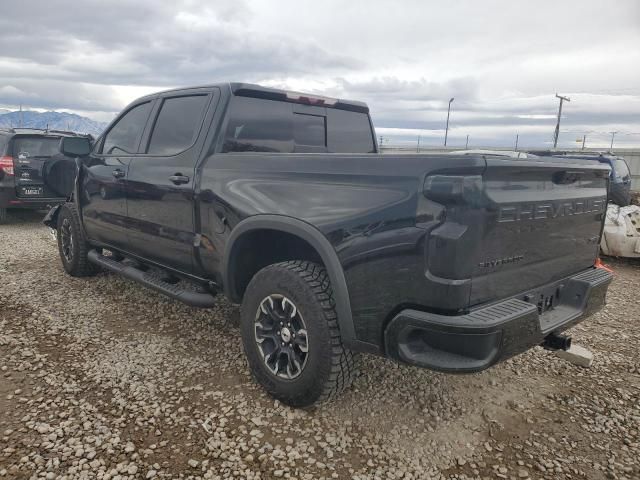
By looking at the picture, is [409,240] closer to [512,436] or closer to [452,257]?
[452,257]

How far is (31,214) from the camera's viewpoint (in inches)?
398

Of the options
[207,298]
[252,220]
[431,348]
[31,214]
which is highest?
[252,220]

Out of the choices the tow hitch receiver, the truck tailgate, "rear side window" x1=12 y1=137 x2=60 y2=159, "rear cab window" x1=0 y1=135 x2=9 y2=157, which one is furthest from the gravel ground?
"rear cab window" x1=0 y1=135 x2=9 y2=157

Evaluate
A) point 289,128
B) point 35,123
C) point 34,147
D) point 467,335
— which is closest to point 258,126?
point 289,128

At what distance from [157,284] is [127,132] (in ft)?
5.10

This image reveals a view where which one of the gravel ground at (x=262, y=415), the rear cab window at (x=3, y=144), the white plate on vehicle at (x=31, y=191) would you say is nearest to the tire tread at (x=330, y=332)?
the gravel ground at (x=262, y=415)

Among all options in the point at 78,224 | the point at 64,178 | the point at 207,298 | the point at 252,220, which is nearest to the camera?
the point at 252,220

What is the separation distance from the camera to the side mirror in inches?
187

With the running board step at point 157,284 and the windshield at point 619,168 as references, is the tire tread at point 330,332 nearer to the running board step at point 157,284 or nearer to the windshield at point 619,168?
the running board step at point 157,284

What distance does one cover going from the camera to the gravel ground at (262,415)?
246 cm

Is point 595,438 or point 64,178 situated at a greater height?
point 64,178

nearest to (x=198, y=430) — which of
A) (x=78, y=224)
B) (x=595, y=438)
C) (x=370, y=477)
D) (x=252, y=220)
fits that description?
(x=370, y=477)

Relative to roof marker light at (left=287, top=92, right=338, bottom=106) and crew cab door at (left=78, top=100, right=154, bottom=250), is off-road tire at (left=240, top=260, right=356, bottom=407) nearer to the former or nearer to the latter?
roof marker light at (left=287, top=92, right=338, bottom=106)

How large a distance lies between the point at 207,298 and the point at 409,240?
183 cm
